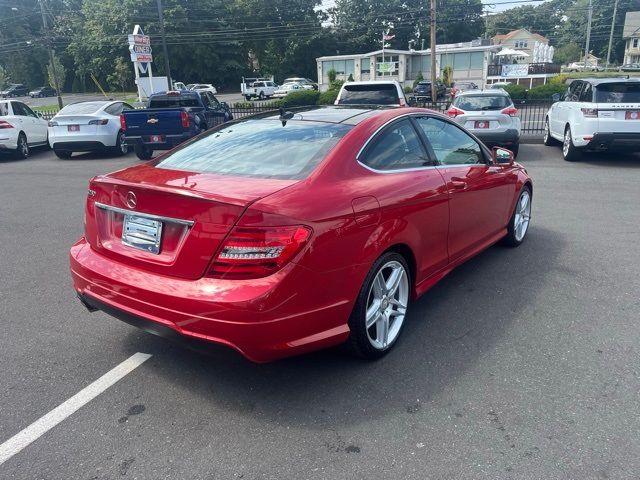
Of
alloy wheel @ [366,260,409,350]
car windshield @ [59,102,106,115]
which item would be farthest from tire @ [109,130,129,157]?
Result: alloy wheel @ [366,260,409,350]

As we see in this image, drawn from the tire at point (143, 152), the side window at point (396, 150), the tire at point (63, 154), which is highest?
the side window at point (396, 150)

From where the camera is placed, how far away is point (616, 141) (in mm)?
10258

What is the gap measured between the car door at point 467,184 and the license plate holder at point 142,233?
2183 mm

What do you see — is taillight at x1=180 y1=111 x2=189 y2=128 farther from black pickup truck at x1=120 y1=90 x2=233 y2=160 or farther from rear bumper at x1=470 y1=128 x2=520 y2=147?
rear bumper at x1=470 y1=128 x2=520 y2=147

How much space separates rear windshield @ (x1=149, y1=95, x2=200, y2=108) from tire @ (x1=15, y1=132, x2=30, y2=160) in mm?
3796

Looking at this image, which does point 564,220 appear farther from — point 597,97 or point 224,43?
point 224,43

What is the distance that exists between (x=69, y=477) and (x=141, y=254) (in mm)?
1181

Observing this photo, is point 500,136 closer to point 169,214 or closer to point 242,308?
point 169,214

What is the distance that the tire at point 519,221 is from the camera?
5589 millimetres

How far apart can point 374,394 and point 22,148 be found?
604 inches

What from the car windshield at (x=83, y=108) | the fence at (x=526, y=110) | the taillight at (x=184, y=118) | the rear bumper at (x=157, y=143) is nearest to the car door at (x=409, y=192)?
the fence at (x=526, y=110)

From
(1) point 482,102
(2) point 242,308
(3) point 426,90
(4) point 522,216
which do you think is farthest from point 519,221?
(3) point 426,90

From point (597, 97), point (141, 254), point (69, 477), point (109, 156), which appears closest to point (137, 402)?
point (69, 477)

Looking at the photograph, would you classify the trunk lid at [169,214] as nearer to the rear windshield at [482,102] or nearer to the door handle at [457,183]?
the door handle at [457,183]
